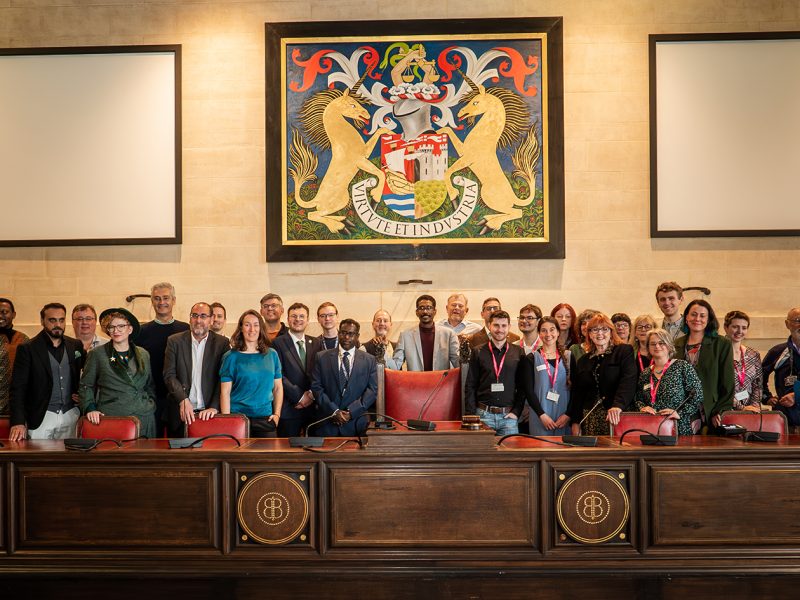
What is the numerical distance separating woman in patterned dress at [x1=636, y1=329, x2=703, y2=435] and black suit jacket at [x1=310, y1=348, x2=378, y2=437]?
1.81 metres

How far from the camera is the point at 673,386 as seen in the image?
15.0ft

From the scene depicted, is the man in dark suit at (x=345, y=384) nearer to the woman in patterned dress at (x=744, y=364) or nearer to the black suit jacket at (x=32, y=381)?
the black suit jacket at (x=32, y=381)

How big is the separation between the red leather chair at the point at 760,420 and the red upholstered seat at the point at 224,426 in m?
2.73

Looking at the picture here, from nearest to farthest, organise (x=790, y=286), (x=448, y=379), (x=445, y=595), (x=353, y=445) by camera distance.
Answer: (x=445, y=595) < (x=353, y=445) < (x=448, y=379) < (x=790, y=286)

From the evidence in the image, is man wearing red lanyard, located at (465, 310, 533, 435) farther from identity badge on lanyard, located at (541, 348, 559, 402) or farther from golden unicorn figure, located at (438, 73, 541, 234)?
golden unicorn figure, located at (438, 73, 541, 234)

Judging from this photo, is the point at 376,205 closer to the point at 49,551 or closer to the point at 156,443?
the point at 156,443

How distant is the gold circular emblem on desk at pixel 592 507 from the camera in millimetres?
3340

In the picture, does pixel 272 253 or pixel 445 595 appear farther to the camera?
pixel 272 253

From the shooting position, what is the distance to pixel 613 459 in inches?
133

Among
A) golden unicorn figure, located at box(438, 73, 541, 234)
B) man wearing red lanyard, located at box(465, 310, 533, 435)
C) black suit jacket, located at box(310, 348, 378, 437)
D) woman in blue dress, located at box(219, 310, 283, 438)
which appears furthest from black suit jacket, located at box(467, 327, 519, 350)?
woman in blue dress, located at box(219, 310, 283, 438)

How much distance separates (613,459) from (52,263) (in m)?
6.02

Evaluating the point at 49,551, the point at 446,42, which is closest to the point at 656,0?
the point at 446,42

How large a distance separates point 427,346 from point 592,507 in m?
2.44

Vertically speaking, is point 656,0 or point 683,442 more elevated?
point 656,0
